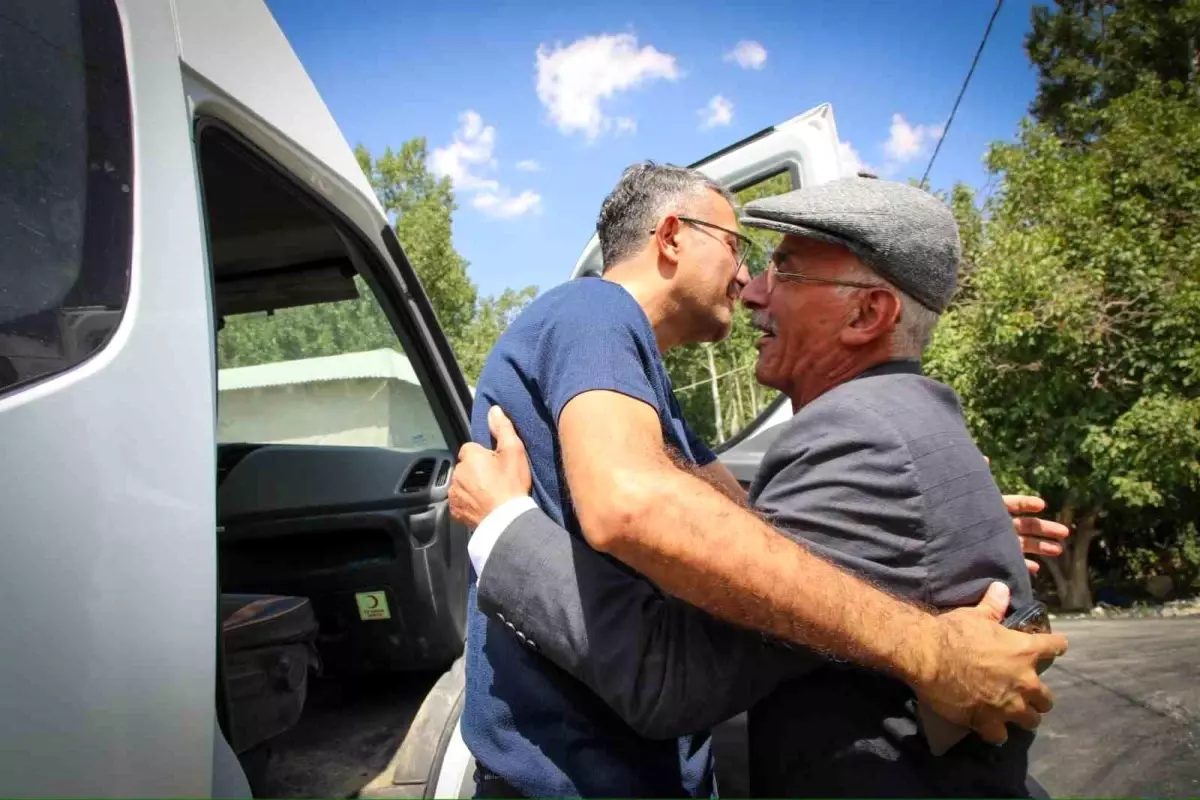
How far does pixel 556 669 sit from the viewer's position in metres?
1.45

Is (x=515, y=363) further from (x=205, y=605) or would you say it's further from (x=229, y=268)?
(x=229, y=268)

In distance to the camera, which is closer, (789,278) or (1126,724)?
(789,278)

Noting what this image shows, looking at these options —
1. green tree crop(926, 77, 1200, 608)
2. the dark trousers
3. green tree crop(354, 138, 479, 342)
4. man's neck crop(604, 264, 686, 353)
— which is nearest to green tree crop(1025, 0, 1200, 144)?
Result: green tree crop(926, 77, 1200, 608)

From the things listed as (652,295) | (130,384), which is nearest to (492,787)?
(130,384)

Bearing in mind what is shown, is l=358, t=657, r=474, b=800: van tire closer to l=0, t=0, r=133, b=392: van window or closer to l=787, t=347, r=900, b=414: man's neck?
l=787, t=347, r=900, b=414: man's neck

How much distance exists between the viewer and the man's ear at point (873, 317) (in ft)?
5.01

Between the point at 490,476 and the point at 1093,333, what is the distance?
38.5ft

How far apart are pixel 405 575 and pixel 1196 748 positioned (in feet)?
7.73

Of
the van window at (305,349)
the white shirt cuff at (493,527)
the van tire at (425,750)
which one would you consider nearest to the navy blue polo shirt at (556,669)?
the white shirt cuff at (493,527)

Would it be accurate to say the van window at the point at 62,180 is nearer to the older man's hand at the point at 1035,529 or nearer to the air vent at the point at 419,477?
the air vent at the point at 419,477

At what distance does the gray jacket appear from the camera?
1286 millimetres

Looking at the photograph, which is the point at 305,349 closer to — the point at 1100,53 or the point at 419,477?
the point at 419,477

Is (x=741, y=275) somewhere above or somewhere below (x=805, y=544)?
above

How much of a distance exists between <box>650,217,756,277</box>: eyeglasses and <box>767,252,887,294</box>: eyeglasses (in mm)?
345
